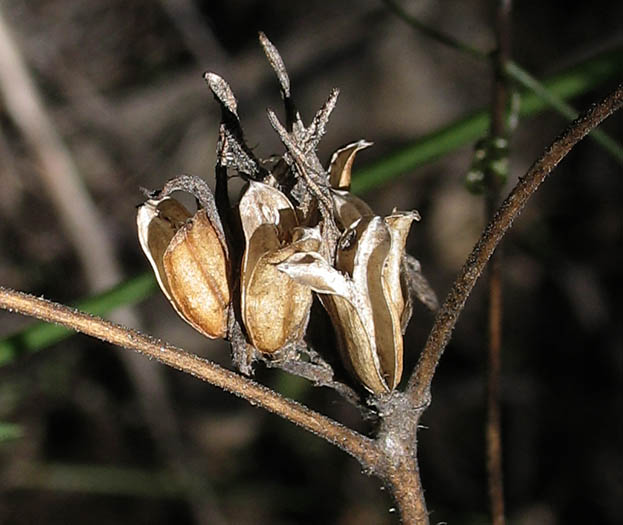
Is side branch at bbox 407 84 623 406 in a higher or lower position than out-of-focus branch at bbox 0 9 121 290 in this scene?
lower

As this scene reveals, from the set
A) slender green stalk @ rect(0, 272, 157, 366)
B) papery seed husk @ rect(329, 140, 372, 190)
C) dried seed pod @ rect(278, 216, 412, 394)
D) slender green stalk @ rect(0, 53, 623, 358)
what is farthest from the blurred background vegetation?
dried seed pod @ rect(278, 216, 412, 394)

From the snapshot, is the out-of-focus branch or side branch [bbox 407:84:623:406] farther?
the out-of-focus branch

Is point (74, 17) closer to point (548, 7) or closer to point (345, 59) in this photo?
point (345, 59)

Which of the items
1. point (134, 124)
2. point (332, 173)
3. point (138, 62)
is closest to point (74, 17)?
point (138, 62)

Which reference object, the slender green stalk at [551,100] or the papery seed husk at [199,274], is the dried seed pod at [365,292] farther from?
the slender green stalk at [551,100]

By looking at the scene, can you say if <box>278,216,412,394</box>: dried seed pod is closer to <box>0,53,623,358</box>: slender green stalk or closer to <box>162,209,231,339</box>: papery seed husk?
<box>162,209,231,339</box>: papery seed husk

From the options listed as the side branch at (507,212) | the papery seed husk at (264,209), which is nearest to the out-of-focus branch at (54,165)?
the papery seed husk at (264,209)

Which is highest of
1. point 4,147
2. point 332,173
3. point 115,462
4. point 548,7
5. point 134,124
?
point 548,7
